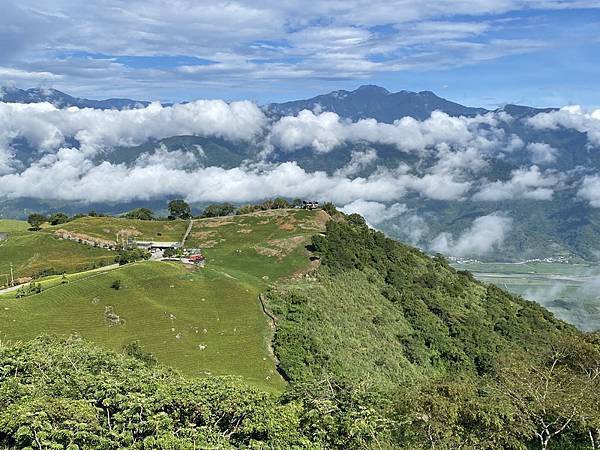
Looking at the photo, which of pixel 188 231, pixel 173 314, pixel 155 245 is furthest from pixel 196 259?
pixel 188 231

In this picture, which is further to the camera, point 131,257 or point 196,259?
point 196,259

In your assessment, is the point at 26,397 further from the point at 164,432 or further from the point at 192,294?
the point at 192,294

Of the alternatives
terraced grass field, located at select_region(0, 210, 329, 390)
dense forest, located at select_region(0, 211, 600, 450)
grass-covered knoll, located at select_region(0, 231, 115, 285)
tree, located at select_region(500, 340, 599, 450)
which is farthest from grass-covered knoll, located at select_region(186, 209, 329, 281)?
tree, located at select_region(500, 340, 599, 450)

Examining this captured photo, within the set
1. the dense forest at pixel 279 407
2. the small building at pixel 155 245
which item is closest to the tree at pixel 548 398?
the dense forest at pixel 279 407

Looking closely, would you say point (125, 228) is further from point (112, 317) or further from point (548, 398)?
point (548, 398)

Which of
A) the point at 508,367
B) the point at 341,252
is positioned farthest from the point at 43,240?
the point at 508,367

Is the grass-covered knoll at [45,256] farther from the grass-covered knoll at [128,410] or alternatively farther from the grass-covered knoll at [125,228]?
the grass-covered knoll at [128,410]
